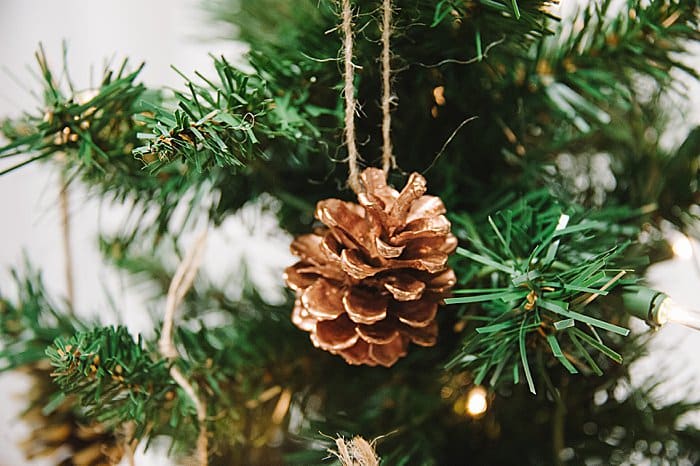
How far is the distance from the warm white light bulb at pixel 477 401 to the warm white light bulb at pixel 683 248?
0.16m

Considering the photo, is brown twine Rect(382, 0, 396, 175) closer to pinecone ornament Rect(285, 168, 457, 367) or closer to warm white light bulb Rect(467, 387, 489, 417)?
pinecone ornament Rect(285, 168, 457, 367)

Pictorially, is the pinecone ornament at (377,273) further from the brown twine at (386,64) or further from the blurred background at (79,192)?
the blurred background at (79,192)

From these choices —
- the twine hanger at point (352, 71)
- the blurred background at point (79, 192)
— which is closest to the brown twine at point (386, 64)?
the twine hanger at point (352, 71)

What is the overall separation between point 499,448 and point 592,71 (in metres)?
0.24

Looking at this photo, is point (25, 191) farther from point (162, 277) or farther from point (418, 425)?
point (418, 425)

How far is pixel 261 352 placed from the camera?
16.3 inches

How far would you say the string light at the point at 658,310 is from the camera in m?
0.29

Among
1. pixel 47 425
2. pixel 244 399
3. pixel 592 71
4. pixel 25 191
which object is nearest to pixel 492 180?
pixel 592 71

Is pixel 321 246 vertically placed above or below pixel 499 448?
above

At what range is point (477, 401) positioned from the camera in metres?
0.37

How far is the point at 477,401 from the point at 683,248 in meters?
0.17

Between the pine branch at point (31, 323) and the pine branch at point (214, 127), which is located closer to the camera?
the pine branch at point (214, 127)

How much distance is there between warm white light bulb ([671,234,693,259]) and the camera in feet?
1.37

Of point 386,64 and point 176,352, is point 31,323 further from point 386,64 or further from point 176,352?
point 386,64
